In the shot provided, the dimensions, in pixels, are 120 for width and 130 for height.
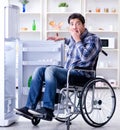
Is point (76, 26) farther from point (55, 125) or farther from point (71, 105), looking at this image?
point (55, 125)

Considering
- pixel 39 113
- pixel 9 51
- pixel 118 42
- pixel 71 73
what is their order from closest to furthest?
pixel 39 113 < pixel 71 73 < pixel 9 51 < pixel 118 42

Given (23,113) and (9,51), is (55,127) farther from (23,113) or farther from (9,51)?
(9,51)

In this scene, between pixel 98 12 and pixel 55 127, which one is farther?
pixel 98 12

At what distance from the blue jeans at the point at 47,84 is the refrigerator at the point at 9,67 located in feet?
1.07

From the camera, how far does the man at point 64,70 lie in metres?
2.89

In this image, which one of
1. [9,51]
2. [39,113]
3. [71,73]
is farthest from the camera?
[9,51]

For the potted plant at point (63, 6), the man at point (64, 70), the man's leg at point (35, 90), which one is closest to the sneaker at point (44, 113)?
the man at point (64, 70)

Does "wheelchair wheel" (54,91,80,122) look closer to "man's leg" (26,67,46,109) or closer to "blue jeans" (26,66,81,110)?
"blue jeans" (26,66,81,110)

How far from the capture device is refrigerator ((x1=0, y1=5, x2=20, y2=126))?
315 cm

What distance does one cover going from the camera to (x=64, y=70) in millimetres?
3037

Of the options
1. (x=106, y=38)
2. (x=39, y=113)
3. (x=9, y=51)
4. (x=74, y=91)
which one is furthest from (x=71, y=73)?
(x=106, y=38)

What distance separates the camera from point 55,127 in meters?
3.21

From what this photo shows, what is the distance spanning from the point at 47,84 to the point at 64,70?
0.76ft

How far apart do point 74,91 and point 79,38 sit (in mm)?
509
